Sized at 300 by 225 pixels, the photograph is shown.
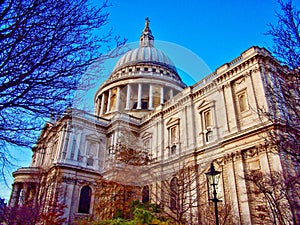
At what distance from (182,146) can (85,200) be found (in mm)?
12790

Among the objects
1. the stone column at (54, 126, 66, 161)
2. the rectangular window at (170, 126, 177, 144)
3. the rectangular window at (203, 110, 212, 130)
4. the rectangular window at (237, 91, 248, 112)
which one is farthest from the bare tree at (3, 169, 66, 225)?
the rectangular window at (237, 91, 248, 112)

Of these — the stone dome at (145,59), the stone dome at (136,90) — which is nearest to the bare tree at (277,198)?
the stone dome at (136,90)

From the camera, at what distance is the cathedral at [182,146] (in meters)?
17.8

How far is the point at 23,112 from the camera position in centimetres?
640

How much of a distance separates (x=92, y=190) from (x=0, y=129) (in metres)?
24.0

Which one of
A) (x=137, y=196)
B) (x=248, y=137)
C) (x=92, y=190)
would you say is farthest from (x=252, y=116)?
(x=92, y=190)

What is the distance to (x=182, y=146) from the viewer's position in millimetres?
23766

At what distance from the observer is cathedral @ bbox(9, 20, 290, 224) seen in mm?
17844

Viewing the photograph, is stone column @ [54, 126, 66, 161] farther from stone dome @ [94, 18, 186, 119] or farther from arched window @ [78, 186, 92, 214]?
stone dome @ [94, 18, 186, 119]

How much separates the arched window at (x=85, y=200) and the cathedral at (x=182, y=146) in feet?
0.36

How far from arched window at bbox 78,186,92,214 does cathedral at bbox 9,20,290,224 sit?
0.11 metres

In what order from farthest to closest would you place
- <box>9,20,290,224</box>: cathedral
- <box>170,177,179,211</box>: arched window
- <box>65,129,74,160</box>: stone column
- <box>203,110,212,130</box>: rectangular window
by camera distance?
<box>65,129,74,160</box>: stone column, <box>203,110,212,130</box>: rectangular window, <box>9,20,290,224</box>: cathedral, <box>170,177,179,211</box>: arched window

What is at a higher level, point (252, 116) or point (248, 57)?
point (248, 57)

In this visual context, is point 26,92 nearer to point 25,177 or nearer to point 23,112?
point 23,112
